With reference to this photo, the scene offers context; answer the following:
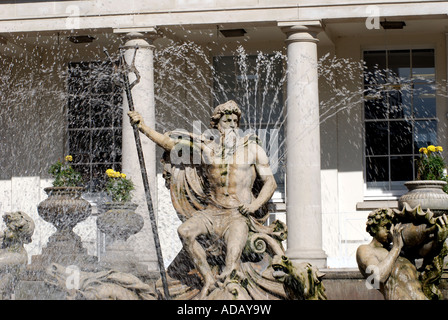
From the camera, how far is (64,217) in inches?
700

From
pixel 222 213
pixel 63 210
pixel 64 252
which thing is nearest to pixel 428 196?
pixel 64 252

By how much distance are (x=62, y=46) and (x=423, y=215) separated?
53.0 feet

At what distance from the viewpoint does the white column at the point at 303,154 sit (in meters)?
19.5

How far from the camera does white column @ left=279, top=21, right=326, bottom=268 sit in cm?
1945

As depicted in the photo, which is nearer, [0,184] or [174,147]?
[174,147]

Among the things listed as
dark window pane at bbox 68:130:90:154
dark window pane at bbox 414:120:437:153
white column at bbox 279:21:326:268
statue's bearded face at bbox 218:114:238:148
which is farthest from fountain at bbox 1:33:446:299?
dark window pane at bbox 414:120:437:153

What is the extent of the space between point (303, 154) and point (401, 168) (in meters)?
3.76

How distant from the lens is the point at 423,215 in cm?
782

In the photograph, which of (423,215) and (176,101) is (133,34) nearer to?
(176,101)

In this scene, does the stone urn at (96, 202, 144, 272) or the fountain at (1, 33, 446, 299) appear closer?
the fountain at (1, 33, 446, 299)

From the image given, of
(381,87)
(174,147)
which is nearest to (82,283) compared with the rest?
(174,147)

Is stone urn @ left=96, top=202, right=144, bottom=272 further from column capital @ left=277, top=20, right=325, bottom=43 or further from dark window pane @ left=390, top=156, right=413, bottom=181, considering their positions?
dark window pane @ left=390, top=156, right=413, bottom=181

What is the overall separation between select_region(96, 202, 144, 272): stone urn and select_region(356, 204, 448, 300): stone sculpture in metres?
8.70
